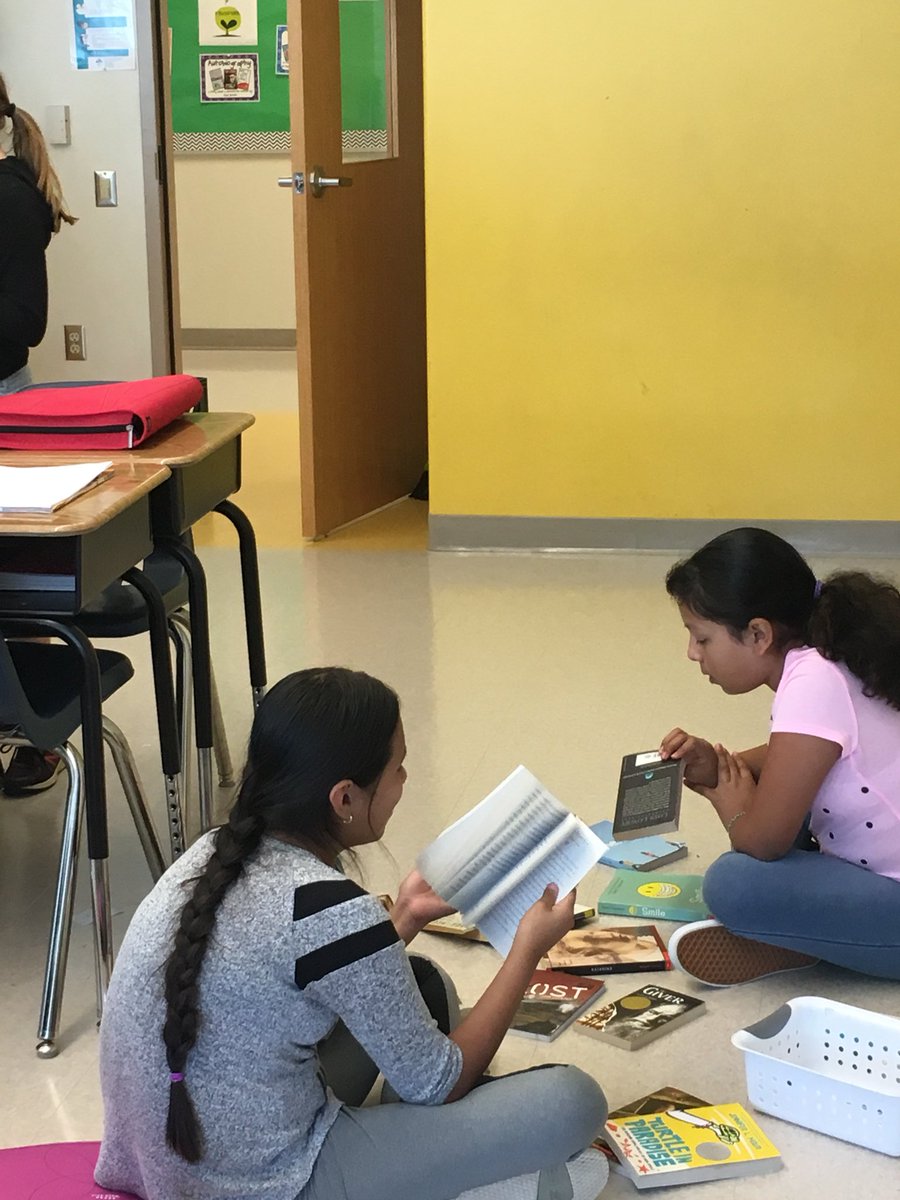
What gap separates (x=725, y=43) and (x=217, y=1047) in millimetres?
3726

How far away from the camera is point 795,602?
2178mm

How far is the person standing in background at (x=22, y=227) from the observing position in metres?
3.28

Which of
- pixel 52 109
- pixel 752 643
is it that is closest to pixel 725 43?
pixel 52 109

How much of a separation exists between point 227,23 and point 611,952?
7556 millimetres

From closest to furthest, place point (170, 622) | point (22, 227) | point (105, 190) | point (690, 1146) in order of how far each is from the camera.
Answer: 1. point (690, 1146)
2. point (170, 622)
3. point (22, 227)
4. point (105, 190)

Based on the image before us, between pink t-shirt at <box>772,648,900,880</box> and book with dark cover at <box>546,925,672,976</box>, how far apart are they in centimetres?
34

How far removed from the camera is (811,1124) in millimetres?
1871

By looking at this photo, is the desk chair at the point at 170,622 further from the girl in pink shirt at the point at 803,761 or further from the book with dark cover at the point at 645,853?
the girl in pink shirt at the point at 803,761

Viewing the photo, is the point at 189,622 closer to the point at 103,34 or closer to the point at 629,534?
the point at 629,534

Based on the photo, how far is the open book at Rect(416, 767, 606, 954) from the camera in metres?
1.71

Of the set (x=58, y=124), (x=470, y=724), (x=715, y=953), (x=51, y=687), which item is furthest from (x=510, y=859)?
(x=58, y=124)

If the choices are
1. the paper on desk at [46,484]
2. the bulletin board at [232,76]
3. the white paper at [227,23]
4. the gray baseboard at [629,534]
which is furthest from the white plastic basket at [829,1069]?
the white paper at [227,23]

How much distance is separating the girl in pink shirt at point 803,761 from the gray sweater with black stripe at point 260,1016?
2.55ft

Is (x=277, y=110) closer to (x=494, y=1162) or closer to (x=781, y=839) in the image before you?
(x=781, y=839)
